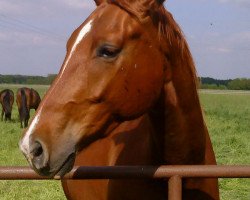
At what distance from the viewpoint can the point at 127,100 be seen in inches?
95.3

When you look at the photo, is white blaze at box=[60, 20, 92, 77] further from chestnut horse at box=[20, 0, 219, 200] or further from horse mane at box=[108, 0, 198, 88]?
horse mane at box=[108, 0, 198, 88]

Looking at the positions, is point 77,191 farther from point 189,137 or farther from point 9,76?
point 9,76

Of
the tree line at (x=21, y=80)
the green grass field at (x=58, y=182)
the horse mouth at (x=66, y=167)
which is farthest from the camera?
the tree line at (x=21, y=80)

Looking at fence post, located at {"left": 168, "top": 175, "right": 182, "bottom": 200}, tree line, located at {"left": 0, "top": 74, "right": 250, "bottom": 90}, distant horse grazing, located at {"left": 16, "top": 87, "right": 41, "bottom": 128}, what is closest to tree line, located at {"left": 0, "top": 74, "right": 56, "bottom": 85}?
tree line, located at {"left": 0, "top": 74, "right": 250, "bottom": 90}

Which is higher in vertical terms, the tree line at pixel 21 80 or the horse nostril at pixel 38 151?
the horse nostril at pixel 38 151

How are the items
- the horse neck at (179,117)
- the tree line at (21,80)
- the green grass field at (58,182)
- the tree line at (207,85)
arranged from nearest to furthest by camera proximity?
1. the horse neck at (179,117)
2. the green grass field at (58,182)
3. the tree line at (207,85)
4. the tree line at (21,80)

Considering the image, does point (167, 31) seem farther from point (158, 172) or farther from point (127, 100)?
point (158, 172)

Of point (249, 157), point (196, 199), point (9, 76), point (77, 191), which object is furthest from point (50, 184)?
point (9, 76)

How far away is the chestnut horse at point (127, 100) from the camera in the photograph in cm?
223

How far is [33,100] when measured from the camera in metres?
21.8

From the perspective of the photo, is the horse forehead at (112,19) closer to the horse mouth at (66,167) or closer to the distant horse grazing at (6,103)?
the horse mouth at (66,167)

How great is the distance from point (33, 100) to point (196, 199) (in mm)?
19630

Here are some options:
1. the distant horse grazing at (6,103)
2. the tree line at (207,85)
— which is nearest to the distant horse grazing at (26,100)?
the distant horse grazing at (6,103)

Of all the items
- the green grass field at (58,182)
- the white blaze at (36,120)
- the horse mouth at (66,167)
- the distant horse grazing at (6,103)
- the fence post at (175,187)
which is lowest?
the distant horse grazing at (6,103)
